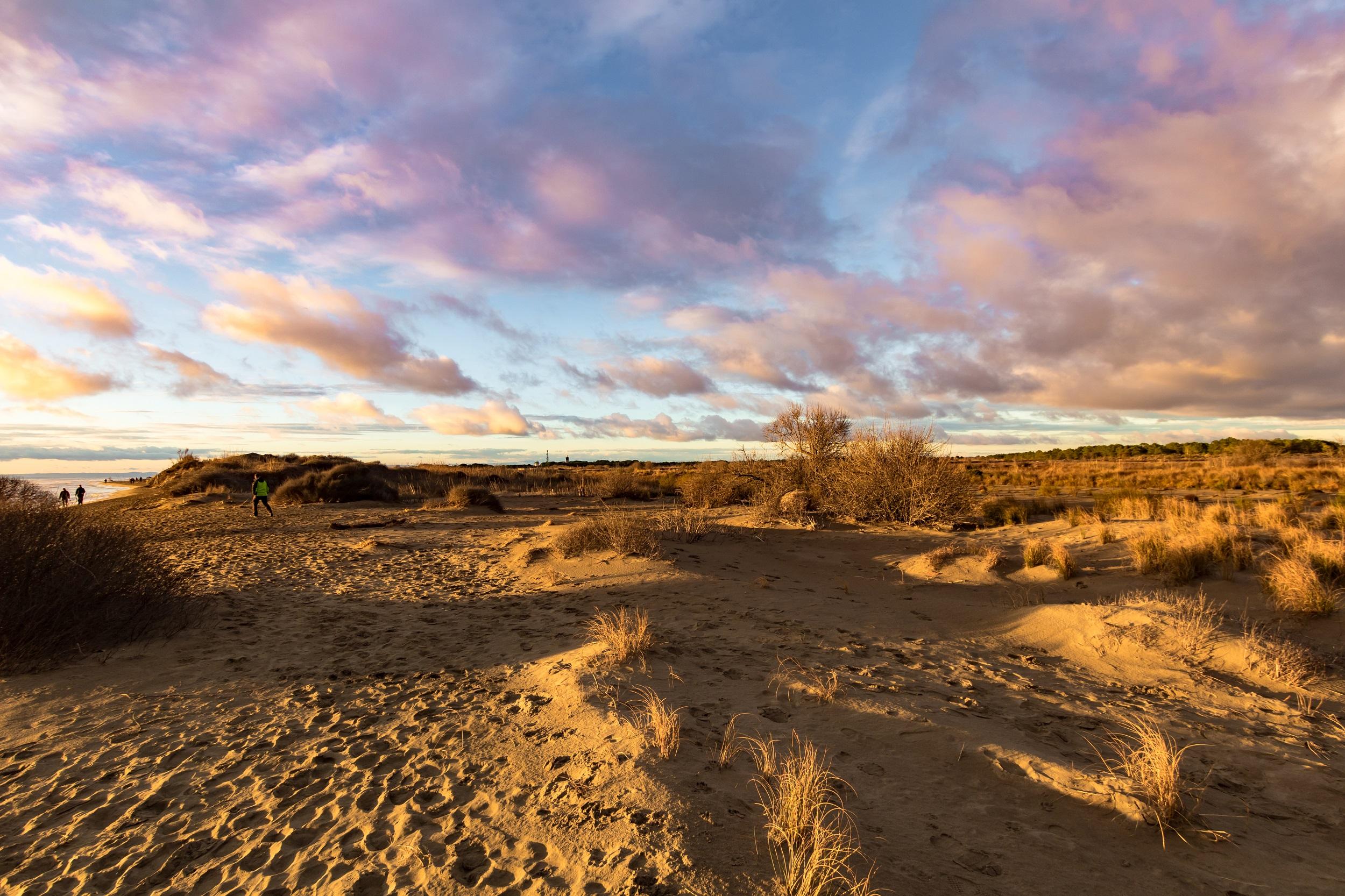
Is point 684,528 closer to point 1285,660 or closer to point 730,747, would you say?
point 730,747

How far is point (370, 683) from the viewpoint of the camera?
20.0 ft

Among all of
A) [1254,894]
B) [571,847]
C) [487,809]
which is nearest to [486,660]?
[487,809]

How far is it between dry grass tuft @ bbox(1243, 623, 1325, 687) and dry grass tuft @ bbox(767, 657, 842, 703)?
4328 mm

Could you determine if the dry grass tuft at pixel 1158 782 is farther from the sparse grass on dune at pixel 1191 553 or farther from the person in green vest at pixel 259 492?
the person in green vest at pixel 259 492

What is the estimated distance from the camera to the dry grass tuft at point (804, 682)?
5156mm

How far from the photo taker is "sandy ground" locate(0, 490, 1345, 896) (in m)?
3.10

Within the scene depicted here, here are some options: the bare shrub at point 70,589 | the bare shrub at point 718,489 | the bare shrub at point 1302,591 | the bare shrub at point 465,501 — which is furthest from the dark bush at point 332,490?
the bare shrub at point 1302,591

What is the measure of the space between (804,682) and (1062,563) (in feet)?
24.0

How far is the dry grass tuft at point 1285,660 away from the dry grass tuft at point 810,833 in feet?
17.4

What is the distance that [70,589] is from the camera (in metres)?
6.78

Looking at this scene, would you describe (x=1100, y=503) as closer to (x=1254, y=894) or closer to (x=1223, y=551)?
(x=1223, y=551)

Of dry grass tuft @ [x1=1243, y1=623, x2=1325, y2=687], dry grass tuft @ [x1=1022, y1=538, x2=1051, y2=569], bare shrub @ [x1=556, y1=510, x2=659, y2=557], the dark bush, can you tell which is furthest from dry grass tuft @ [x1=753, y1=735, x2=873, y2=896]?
the dark bush

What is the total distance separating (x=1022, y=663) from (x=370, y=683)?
6.96m

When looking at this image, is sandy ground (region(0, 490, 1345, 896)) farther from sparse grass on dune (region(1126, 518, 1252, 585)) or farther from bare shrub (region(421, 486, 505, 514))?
bare shrub (region(421, 486, 505, 514))
